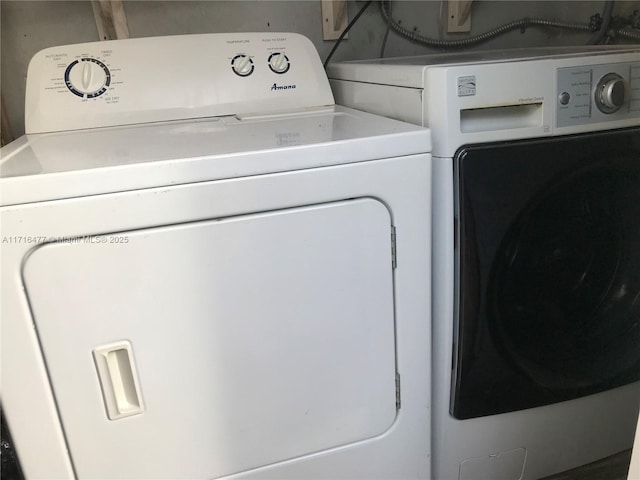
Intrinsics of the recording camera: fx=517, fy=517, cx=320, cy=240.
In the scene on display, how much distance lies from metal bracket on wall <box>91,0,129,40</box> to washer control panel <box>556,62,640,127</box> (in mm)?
1064

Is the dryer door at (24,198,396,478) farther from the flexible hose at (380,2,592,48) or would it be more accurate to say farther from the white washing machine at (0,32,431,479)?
the flexible hose at (380,2,592,48)

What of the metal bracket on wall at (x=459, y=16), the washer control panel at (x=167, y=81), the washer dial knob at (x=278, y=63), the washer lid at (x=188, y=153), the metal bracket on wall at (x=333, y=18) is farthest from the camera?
the metal bracket on wall at (x=459, y=16)

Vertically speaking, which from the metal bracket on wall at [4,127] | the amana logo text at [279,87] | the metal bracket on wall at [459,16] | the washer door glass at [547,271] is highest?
the metal bracket on wall at [459,16]

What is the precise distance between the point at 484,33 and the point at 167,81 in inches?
40.0

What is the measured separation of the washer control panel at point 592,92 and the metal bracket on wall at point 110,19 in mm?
1064

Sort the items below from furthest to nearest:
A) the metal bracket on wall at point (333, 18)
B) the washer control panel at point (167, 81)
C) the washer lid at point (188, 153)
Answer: the metal bracket on wall at point (333, 18), the washer control panel at point (167, 81), the washer lid at point (188, 153)

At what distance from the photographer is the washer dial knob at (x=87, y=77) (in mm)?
1159

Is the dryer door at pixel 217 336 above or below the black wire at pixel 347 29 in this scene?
below

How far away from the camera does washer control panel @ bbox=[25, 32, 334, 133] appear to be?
3.79 ft

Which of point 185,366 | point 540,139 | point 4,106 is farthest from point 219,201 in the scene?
point 4,106

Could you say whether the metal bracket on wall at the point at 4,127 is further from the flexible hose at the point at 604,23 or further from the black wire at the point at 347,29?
the flexible hose at the point at 604,23

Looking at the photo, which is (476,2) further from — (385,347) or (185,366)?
(185,366)

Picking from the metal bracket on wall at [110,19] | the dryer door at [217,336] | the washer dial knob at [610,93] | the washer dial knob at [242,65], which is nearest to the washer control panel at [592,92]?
the washer dial knob at [610,93]

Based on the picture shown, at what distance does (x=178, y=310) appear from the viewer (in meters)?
0.79
